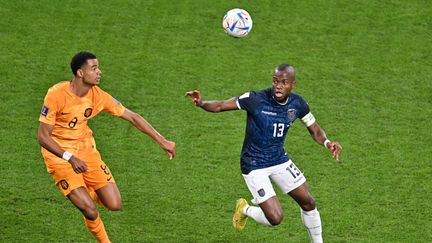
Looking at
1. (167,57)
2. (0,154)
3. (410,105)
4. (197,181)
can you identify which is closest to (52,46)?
(167,57)

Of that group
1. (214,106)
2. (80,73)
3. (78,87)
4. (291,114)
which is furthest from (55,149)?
(291,114)

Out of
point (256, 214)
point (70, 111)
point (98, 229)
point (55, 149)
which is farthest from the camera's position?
point (256, 214)

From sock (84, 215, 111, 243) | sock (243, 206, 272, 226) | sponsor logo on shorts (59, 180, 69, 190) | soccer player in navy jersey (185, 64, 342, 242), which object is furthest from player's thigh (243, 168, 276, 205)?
sponsor logo on shorts (59, 180, 69, 190)

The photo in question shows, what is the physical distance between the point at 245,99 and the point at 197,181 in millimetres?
2597

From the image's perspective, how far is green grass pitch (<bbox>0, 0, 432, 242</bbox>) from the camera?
43.9 feet

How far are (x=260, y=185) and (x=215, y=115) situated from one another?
4.41m

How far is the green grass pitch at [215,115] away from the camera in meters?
13.4

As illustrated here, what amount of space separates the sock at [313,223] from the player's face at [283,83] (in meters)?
1.55

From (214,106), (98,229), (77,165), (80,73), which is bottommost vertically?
(98,229)

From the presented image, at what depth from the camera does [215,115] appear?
16.5 m

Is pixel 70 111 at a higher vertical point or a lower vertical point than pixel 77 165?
higher

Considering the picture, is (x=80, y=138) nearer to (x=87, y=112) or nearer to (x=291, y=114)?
(x=87, y=112)

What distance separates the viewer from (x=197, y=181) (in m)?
14.4

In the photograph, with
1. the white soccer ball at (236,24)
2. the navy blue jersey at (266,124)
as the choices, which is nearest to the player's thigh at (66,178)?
the navy blue jersey at (266,124)
